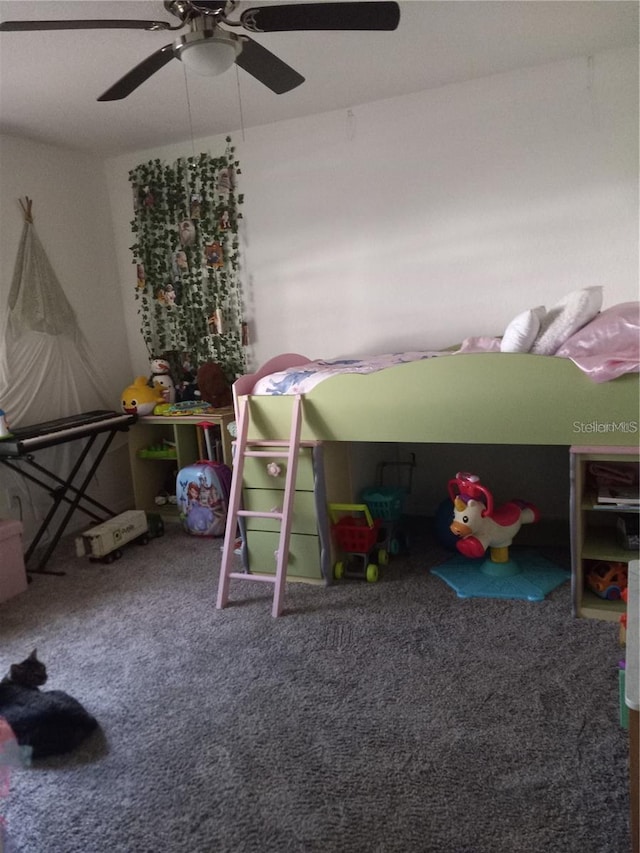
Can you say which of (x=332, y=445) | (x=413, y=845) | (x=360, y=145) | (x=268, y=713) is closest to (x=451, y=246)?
(x=360, y=145)

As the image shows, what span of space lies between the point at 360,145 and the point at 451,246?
2.54 feet

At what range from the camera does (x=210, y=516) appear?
3.53 metres

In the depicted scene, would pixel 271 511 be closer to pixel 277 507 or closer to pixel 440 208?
pixel 277 507

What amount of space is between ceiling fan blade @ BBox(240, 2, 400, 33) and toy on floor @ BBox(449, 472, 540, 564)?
1731 millimetres

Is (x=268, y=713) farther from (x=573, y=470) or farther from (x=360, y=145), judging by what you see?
(x=360, y=145)

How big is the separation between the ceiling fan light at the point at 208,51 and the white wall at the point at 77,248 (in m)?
1.98

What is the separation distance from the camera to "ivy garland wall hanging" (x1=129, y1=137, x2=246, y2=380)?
12.5 feet

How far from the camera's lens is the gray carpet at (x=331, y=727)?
1.51 m

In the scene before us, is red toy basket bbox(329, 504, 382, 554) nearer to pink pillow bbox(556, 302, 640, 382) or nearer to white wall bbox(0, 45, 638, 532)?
white wall bbox(0, 45, 638, 532)

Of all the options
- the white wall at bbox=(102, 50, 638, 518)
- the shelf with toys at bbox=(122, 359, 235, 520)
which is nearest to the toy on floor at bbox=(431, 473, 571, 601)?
the white wall at bbox=(102, 50, 638, 518)

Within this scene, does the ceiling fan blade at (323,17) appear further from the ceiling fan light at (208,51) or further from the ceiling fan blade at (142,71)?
the ceiling fan blade at (142,71)

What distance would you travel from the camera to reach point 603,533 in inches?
105

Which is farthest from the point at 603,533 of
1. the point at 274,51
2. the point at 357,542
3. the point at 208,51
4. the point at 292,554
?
the point at 274,51

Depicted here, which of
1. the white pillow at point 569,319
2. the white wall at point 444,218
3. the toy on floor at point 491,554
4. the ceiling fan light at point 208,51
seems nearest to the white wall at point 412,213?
the white wall at point 444,218
